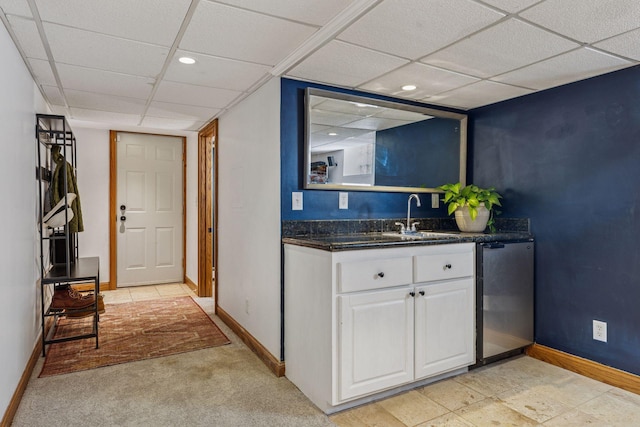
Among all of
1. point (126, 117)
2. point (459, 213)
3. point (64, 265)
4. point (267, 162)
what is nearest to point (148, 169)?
point (126, 117)

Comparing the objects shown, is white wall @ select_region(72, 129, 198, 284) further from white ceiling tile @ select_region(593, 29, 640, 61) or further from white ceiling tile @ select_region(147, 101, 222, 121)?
white ceiling tile @ select_region(593, 29, 640, 61)

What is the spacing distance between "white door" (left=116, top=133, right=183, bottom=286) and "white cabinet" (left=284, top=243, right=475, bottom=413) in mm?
3389

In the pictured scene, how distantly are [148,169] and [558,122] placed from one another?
15.2ft

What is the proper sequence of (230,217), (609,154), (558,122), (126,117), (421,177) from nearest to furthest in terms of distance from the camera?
(609,154)
(558,122)
(421,177)
(230,217)
(126,117)

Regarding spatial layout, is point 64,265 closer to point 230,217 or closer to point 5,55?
point 230,217

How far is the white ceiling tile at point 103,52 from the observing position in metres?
2.08

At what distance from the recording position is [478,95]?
118 inches

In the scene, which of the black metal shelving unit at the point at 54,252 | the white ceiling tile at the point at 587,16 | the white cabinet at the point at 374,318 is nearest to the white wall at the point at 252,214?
the white cabinet at the point at 374,318

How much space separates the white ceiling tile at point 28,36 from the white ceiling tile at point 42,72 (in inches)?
3.9

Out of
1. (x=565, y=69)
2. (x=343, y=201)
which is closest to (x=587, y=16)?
(x=565, y=69)

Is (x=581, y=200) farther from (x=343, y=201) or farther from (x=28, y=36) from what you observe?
(x=28, y=36)

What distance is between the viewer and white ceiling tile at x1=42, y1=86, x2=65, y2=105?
302cm

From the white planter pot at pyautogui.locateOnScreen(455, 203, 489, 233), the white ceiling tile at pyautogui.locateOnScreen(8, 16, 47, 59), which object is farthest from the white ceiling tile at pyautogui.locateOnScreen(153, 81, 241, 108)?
the white planter pot at pyautogui.locateOnScreen(455, 203, 489, 233)

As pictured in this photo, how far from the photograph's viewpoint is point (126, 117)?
4047 millimetres
